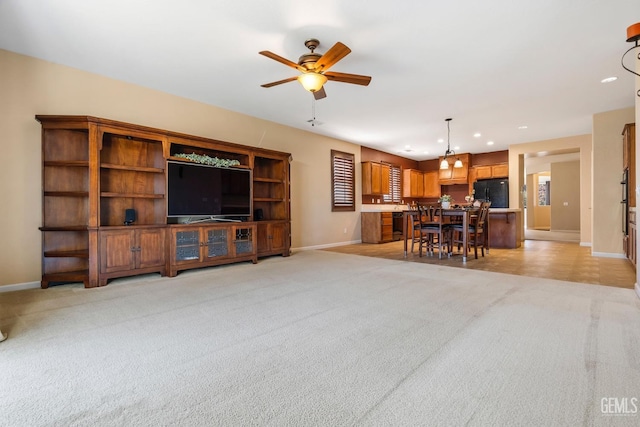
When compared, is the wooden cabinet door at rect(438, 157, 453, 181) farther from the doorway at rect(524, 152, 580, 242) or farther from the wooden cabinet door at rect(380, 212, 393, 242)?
the doorway at rect(524, 152, 580, 242)

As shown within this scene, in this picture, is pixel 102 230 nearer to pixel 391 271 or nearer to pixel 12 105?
pixel 12 105

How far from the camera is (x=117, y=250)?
147 inches

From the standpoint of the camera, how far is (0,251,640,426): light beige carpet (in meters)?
1.30

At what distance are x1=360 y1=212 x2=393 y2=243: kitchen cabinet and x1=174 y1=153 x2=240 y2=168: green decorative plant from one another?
419 cm

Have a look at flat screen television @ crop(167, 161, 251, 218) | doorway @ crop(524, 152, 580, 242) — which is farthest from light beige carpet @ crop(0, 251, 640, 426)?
doorway @ crop(524, 152, 580, 242)

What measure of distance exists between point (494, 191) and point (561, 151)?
1.82m

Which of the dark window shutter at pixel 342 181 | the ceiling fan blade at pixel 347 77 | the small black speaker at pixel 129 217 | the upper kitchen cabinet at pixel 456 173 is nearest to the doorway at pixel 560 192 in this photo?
the upper kitchen cabinet at pixel 456 173

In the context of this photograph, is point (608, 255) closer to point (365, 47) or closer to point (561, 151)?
point (561, 151)

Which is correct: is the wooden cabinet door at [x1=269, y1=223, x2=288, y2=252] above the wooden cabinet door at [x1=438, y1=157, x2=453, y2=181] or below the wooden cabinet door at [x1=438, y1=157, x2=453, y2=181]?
below

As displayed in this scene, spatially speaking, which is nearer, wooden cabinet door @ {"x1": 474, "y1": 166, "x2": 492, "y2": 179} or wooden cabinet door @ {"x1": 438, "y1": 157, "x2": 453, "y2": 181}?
wooden cabinet door @ {"x1": 474, "y1": 166, "x2": 492, "y2": 179}

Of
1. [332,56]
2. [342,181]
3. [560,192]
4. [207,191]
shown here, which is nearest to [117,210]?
[207,191]

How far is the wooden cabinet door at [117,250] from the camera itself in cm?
361

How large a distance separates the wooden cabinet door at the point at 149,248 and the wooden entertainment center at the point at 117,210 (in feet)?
0.04

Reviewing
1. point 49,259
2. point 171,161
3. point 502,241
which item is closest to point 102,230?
point 49,259
